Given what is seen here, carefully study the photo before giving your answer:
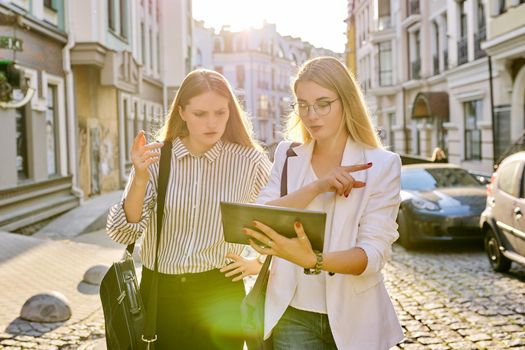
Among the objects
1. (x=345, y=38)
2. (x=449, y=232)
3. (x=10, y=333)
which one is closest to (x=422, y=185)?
(x=449, y=232)

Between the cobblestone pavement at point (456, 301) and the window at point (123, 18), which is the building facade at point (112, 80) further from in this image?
the cobblestone pavement at point (456, 301)

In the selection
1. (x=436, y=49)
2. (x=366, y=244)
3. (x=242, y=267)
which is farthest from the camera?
→ (x=436, y=49)

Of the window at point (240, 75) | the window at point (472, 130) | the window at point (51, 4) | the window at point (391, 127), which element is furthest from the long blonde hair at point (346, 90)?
the window at point (240, 75)

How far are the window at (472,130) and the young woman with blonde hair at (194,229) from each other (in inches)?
909

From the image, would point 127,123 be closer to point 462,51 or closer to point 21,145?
point 21,145

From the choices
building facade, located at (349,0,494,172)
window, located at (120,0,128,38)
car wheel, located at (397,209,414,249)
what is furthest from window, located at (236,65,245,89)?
car wheel, located at (397,209,414,249)

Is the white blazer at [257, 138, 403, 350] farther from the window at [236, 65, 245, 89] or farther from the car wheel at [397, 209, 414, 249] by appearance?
the window at [236, 65, 245, 89]

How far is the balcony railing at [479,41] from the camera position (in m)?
23.4

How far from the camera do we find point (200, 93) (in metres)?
3.33

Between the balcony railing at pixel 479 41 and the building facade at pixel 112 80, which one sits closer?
the building facade at pixel 112 80

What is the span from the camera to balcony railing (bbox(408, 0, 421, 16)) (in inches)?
1310

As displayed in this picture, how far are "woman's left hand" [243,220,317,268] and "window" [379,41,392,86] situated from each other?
3808cm

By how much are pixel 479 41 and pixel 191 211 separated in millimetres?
22451

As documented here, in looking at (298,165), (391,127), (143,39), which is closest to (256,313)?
(298,165)
